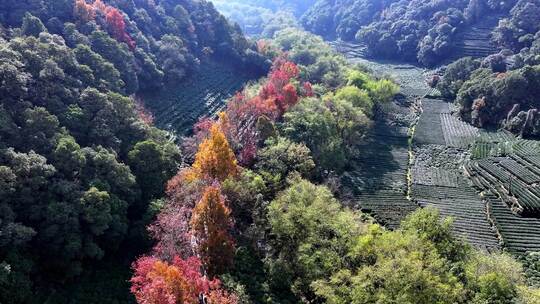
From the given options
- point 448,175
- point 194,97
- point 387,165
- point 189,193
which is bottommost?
point 448,175

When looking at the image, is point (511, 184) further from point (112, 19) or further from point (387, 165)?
point (112, 19)

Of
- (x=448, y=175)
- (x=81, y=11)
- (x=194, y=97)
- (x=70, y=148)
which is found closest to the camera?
(x=70, y=148)

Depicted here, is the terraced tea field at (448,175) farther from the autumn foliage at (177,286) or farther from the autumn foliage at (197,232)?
the autumn foliage at (177,286)

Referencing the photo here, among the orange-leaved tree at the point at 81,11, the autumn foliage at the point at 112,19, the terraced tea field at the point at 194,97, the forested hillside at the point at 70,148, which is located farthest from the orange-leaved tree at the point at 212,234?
the autumn foliage at the point at 112,19

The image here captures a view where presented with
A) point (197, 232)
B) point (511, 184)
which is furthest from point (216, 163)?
point (511, 184)

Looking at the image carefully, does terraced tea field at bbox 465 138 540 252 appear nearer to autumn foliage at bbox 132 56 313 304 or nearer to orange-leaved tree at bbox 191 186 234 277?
autumn foliage at bbox 132 56 313 304

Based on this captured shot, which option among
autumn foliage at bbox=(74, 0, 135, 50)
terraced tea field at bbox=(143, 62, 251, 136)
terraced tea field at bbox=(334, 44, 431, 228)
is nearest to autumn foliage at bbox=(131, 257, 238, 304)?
terraced tea field at bbox=(334, 44, 431, 228)

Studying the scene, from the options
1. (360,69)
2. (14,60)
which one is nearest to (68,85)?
(14,60)
